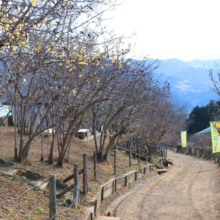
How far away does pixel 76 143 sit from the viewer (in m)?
19.0

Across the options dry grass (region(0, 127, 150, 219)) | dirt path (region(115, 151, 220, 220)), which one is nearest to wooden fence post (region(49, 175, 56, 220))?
dry grass (region(0, 127, 150, 219))

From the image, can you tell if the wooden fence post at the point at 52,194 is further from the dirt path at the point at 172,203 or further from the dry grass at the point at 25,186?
the dirt path at the point at 172,203

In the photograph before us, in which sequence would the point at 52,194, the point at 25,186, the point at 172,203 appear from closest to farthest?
the point at 52,194 < the point at 25,186 < the point at 172,203

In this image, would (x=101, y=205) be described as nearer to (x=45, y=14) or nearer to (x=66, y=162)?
(x=66, y=162)

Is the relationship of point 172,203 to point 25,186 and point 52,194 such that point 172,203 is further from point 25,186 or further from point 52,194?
point 52,194

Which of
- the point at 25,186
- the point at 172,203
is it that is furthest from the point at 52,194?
the point at 172,203

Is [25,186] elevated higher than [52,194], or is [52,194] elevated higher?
[52,194]

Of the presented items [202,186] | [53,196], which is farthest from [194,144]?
[53,196]

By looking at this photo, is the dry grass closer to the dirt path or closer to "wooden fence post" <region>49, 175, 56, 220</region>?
"wooden fence post" <region>49, 175, 56, 220</region>

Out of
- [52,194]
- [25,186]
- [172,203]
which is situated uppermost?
[52,194]

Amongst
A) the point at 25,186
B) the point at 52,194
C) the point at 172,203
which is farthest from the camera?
the point at 172,203

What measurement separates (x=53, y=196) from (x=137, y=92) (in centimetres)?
785

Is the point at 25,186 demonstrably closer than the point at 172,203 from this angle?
Yes

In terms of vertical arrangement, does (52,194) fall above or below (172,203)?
A: above
